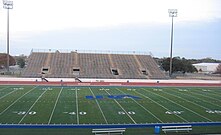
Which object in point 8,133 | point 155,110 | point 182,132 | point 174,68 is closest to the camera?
point 8,133

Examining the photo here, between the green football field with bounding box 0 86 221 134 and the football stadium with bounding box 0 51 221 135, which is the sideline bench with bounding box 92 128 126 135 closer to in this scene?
the football stadium with bounding box 0 51 221 135

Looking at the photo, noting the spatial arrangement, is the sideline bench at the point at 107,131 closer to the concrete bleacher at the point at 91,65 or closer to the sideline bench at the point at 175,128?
the sideline bench at the point at 175,128

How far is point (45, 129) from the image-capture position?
1142cm

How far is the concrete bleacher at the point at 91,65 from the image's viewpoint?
152 feet

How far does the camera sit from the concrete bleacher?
46.4m

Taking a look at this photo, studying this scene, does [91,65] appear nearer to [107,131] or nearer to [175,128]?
[175,128]

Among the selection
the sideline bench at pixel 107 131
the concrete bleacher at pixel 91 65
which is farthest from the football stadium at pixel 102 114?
the concrete bleacher at pixel 91 65

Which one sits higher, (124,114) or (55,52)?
(55,52)

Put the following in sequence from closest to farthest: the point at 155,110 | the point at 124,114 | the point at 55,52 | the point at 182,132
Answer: the point at 182,132
the point at 124,114
the point at 155,110
the point at 55,52

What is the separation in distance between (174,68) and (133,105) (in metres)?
44.6

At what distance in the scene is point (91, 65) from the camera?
166ft

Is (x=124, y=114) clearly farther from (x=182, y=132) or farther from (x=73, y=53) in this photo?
(x=73, y=53)

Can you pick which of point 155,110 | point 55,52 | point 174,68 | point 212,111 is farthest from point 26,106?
point 174,68

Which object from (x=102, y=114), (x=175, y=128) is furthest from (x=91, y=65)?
(x=175, y=128)
